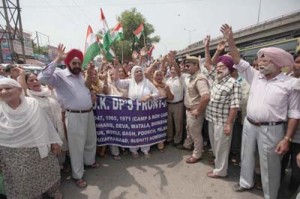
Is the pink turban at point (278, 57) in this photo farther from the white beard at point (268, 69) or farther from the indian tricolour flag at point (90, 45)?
the indian tricolour flag at point (90, 45)

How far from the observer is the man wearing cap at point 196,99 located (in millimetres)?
3713

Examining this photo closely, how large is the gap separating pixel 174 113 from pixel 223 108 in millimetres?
1475

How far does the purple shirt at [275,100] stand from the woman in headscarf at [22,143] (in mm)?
2638

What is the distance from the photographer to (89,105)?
3.59m

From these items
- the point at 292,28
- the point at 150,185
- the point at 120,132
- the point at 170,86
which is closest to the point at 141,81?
the point at 170,86

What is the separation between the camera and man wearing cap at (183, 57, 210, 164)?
12.2ft

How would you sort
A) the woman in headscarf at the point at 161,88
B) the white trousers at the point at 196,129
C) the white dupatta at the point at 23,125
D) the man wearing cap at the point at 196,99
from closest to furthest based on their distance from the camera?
the white dupatta at the point at 23,125
the man wearing cap at the point at 196,99
the white trousers at the point at 196,129
the woman in headscarf at the point at 161,88

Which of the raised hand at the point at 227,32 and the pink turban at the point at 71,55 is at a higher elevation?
the raised hand at the point at 227,32

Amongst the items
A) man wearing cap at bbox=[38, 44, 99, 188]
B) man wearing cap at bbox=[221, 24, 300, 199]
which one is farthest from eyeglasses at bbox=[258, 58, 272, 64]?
man wearing cap at bbox=[38, 44, 99, 188]

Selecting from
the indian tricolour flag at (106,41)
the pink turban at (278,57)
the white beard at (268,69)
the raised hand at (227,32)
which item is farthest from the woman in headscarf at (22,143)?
the indian tricolour flag at (106,41)

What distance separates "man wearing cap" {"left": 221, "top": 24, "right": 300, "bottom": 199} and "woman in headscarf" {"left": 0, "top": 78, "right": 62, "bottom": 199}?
8.62 feet

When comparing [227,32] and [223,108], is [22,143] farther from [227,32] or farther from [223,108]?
[227,32]

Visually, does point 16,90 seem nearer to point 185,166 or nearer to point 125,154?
point 125,154

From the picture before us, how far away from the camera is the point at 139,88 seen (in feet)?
14.3
